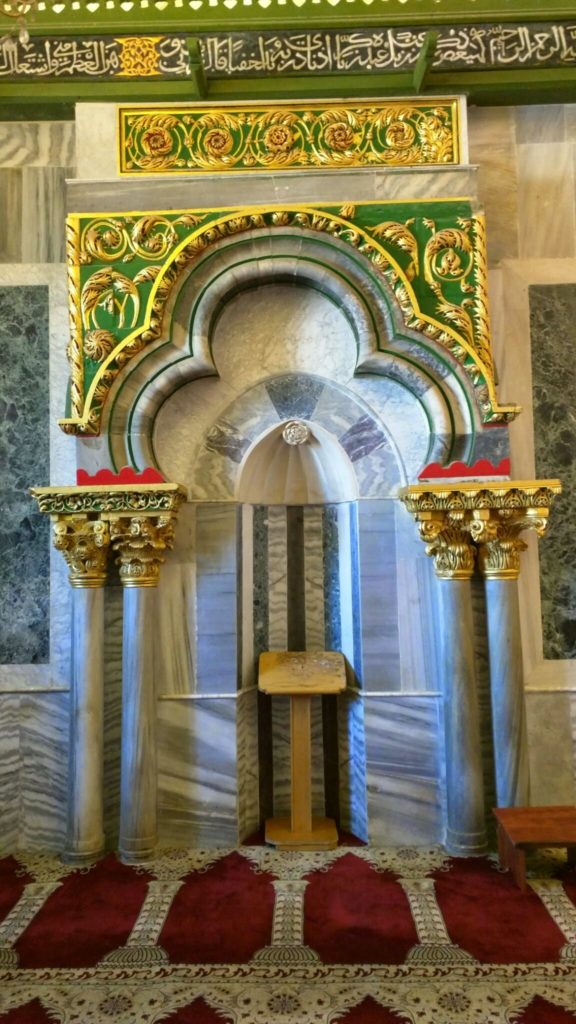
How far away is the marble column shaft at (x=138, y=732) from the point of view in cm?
342

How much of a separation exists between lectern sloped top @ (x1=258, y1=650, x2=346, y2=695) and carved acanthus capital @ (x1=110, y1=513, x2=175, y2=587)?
80 cm

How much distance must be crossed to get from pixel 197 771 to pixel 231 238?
2.87 m

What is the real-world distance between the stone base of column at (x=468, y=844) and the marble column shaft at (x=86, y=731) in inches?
71.8

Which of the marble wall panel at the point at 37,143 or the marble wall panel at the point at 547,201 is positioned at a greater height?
the marble wall panel at the point at 37,143

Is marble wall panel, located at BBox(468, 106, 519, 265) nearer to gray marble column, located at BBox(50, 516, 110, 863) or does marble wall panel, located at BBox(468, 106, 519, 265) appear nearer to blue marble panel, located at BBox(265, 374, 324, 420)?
blue marble panel, located at BBox(265, 374, 324, 420)

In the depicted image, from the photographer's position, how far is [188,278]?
3.61 m

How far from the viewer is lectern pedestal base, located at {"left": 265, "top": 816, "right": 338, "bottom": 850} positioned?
3.49 m

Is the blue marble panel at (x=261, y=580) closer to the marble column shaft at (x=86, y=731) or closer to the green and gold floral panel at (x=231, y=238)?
the marble column shaft at (x=86, y=731)

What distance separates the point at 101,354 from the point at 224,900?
2737mm

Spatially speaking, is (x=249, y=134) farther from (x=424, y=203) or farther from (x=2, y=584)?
(x=2, y=584)

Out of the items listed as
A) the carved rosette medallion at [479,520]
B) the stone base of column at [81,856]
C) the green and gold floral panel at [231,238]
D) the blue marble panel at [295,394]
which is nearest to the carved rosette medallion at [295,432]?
the blue marble panel at [295,394]

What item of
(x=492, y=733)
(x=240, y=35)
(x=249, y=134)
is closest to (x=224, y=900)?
(x=492, y=733)

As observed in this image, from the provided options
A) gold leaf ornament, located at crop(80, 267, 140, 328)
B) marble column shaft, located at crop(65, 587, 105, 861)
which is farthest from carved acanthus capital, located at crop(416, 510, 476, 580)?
gold leaf ornament, located at crop(80, 267, 140, 328)

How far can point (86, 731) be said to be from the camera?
347 centimetres
